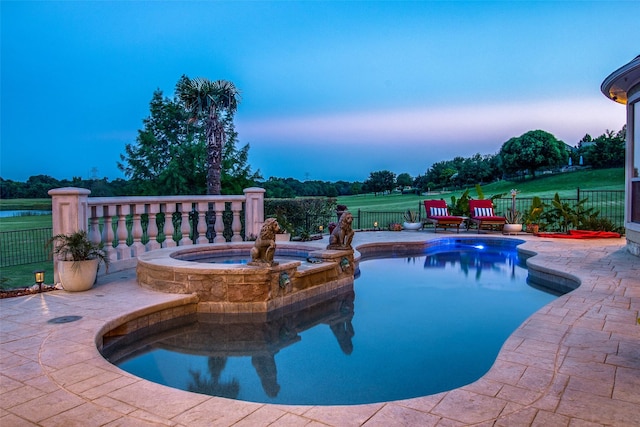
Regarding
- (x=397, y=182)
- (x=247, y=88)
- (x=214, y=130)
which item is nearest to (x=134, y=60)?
(x=247, y=88)

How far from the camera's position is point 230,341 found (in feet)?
15.5

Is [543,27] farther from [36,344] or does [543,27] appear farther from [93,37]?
[93,37]

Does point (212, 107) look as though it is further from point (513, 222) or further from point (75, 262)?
point (75, 262)

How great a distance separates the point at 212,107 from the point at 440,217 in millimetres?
9559

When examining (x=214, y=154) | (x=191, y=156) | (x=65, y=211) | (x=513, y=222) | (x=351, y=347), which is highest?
(x=191, y=156)

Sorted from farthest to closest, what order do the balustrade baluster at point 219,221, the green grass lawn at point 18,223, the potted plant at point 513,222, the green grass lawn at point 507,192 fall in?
the green grass lawn at point 507,192, the green grass lawn at point 18,223, the potted plant at point 513,222, the balustrade baluster at point 219,221

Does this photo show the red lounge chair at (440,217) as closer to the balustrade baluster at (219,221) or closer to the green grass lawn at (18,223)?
the balustrade baluster at (219,221)

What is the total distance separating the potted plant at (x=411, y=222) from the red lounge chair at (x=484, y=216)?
1.68 m

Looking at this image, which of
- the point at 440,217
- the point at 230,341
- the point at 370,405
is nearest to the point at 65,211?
the point at 230,341

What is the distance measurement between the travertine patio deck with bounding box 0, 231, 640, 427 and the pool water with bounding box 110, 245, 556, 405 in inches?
20.5

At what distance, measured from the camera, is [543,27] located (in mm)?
13820

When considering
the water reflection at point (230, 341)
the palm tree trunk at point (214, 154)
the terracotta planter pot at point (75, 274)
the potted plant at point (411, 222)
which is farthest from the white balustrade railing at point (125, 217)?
the palm tree trunk at point (214, 154)

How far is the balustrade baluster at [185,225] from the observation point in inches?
335

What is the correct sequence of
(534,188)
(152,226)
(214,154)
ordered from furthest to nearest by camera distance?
(534,188), (214,154), (152,226)
